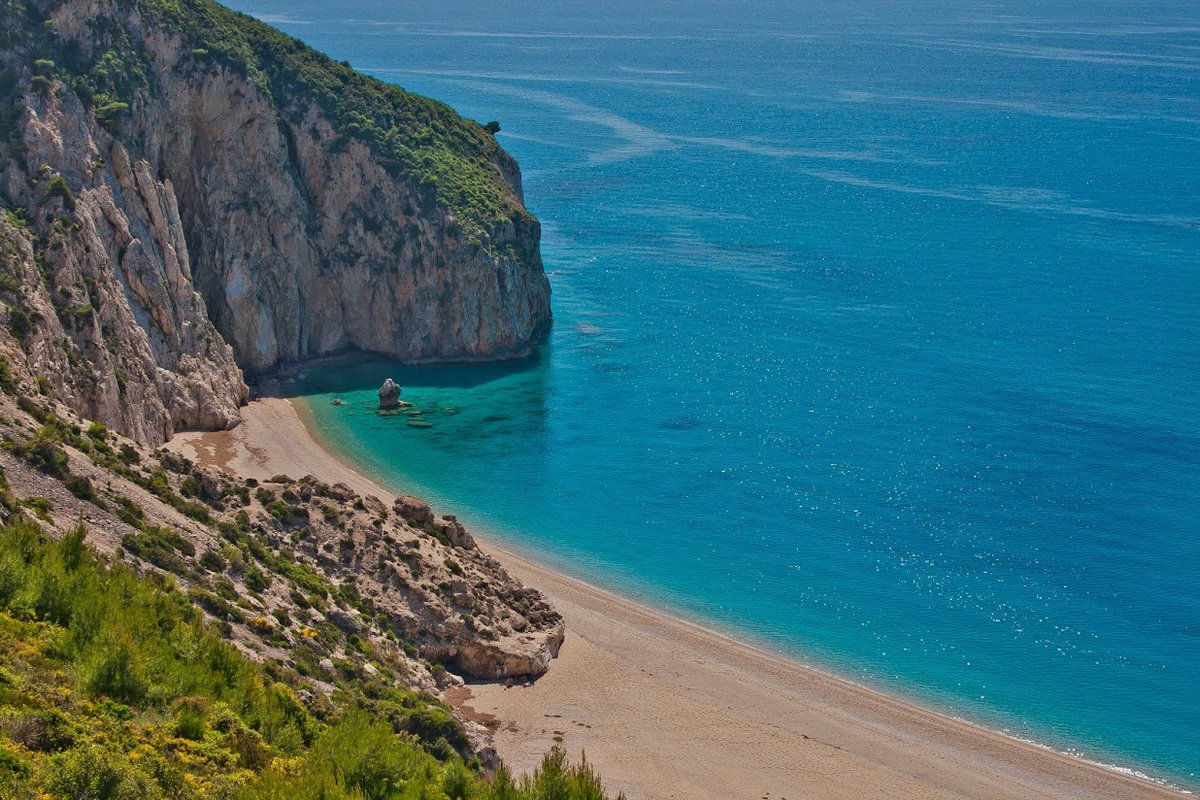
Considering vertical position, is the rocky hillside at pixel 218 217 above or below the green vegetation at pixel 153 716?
above

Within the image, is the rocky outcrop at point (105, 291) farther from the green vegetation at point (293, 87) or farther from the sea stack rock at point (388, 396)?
the sea stack rock at point (388, 396)

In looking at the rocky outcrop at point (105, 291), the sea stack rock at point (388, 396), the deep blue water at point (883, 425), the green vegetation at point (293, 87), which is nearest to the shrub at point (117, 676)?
Answer: the rocky outcrop at point (105, 291)

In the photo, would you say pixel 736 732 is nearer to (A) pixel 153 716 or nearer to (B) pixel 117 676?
(A) pixel 153 716

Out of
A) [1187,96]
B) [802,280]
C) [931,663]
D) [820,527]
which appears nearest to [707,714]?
[931,663]

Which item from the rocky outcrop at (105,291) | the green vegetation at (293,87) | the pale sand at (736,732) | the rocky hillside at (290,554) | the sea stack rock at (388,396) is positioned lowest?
the pale sand at (736,732)

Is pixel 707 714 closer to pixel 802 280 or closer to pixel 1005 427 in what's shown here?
pixel 1005 427

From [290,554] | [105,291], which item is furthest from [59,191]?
[290,554]

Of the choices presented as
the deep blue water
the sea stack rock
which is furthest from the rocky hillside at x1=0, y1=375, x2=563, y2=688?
the sea stack rock
